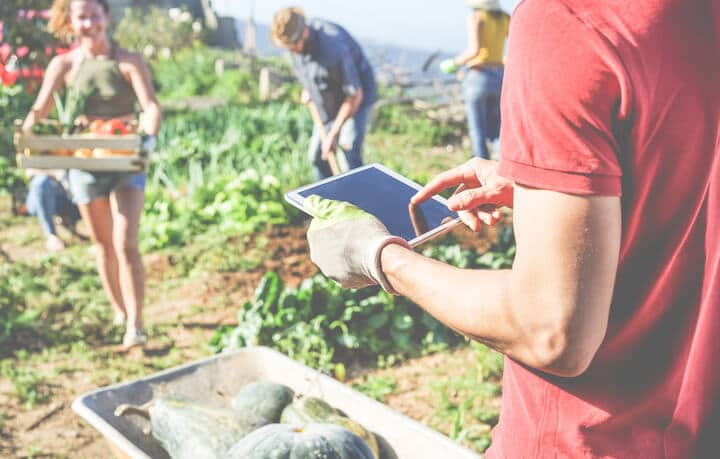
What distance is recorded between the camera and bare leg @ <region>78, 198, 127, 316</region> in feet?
13.6

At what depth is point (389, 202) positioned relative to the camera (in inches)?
64.5

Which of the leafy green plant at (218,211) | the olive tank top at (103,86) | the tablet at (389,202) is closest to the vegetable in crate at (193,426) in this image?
the tablet at (389,202)

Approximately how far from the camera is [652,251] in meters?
0.99

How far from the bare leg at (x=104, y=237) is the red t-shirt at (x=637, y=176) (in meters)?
3.49

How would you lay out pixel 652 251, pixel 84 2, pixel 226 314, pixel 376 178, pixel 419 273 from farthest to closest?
pixel 226 314, pixel 84 2, pixel 376 178, pixel 419 273, pixel 652 251

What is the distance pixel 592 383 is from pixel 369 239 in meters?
0.43

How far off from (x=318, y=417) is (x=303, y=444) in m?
0.35

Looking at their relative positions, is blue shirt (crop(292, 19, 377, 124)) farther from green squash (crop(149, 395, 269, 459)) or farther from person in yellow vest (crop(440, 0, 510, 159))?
green squash (crop(149, 395, 269, 459))

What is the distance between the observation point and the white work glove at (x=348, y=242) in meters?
1.25

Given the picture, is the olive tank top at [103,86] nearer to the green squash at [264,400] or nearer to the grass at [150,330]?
the grass at [150,330]

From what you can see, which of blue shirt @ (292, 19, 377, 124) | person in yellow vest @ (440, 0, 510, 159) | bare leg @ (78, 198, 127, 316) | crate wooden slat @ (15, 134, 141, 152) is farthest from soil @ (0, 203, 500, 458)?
person in yellow vest @ (440, 0, 510, 159)

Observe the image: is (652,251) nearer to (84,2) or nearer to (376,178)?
(376,178)

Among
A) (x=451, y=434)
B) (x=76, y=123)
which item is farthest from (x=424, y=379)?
(x=76, y=123)

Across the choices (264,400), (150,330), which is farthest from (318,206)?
(150,330)
